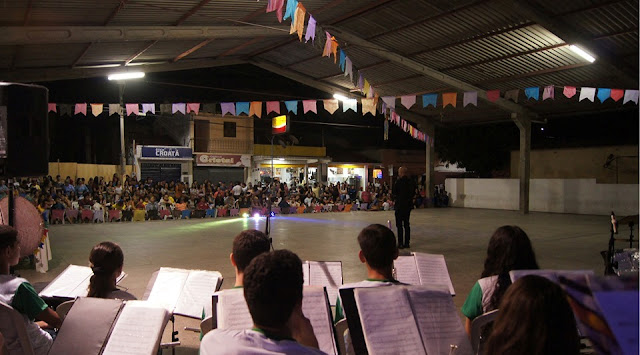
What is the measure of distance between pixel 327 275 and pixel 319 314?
3.37 ft

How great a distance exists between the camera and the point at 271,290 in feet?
5.13

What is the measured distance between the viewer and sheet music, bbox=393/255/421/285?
3277mm

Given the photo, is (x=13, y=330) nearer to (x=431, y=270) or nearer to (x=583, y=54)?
(x=431, y=270)

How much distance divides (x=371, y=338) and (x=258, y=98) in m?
25.7

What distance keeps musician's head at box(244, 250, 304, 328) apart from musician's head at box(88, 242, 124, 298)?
163cm

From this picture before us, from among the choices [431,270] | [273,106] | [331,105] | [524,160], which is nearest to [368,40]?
[331,105]

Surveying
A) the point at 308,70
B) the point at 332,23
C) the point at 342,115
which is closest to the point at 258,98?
the point at 342,115

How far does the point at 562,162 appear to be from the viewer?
21.2 m

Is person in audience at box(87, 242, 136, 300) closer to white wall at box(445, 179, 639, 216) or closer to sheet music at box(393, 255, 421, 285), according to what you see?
sheet music at box(393, 255, 421, 285)

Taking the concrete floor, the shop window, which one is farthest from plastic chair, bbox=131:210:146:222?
the shop window

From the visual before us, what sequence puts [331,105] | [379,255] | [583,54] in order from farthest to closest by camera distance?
[331,105], [583,54], [379,255]

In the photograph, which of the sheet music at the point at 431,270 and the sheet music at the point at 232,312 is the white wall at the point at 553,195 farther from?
the sheet music at the point at 232,312

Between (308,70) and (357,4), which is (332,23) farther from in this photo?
(308,70)

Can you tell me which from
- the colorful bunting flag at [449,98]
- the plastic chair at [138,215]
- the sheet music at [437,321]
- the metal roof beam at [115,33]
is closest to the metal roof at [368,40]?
the metal roof beam at [115,33]
